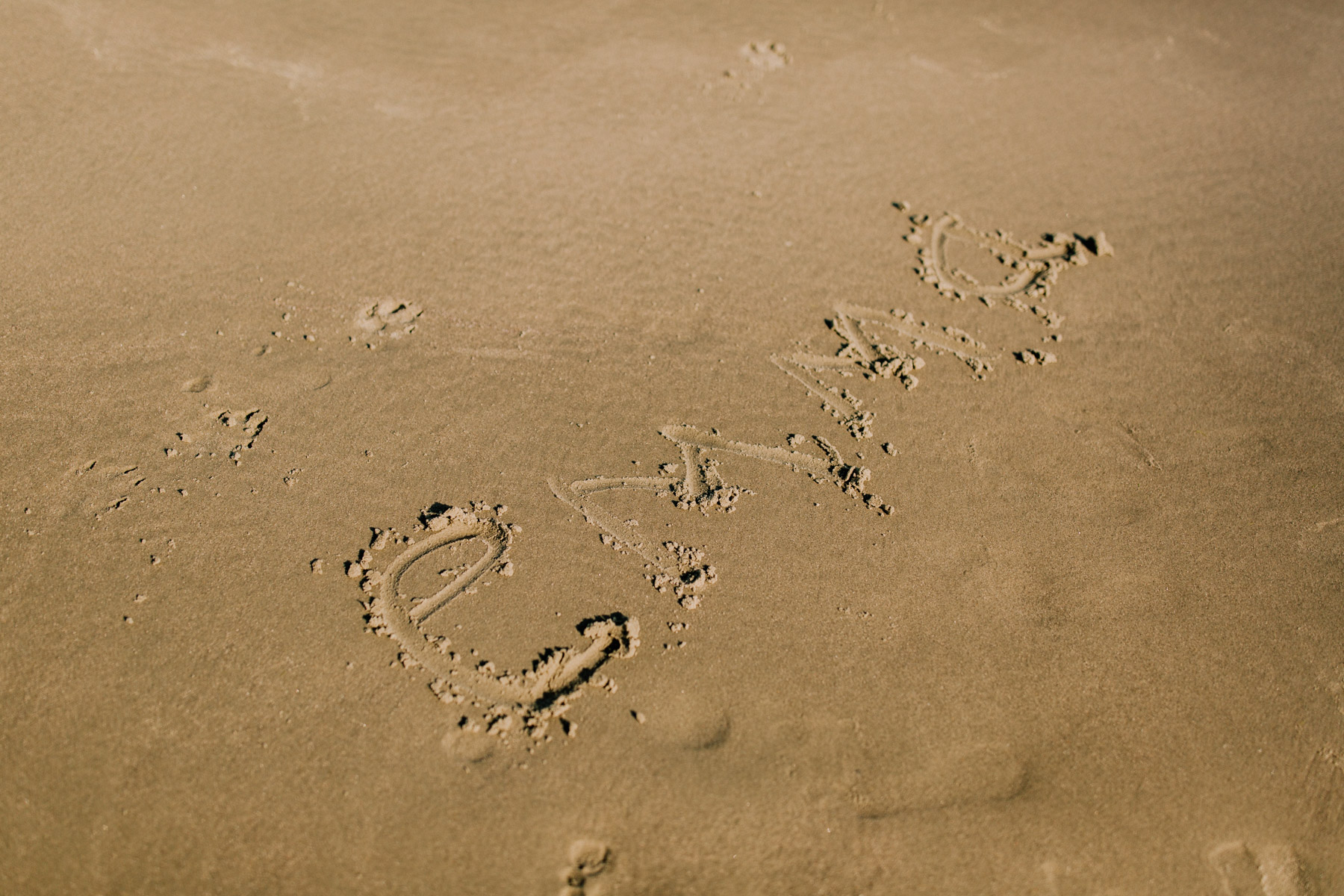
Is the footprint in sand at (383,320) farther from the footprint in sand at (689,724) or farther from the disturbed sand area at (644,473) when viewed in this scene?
the footprint in sand at (689,724)

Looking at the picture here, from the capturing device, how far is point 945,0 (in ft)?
18.0

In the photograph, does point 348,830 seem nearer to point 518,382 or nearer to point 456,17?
point 518,382

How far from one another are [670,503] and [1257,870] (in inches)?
77.5

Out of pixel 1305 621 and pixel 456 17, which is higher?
pixel 456 17

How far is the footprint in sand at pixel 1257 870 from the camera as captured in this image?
2182 millimetres

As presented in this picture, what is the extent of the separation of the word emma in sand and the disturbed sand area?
0.02 m

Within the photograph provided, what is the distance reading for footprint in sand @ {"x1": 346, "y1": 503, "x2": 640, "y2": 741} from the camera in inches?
91.2

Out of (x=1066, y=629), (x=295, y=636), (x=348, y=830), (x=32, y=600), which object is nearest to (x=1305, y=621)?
(x=1066, y=629)

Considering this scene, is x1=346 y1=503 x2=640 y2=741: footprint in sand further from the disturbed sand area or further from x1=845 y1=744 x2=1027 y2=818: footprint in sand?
x1=845 y1=744 x2=1027 y2=818: footprint in sand

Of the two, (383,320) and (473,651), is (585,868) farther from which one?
(383,320)

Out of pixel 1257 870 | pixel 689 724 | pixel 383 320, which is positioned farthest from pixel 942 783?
pixel 383 320

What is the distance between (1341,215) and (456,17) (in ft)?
16.4

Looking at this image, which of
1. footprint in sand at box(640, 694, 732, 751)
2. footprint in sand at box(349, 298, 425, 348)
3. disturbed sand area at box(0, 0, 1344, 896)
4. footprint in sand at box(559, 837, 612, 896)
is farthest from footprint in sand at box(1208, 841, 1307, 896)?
footprint in sand at box(349, 298, 425, 348)

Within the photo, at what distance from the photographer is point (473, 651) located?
8.02 feet
